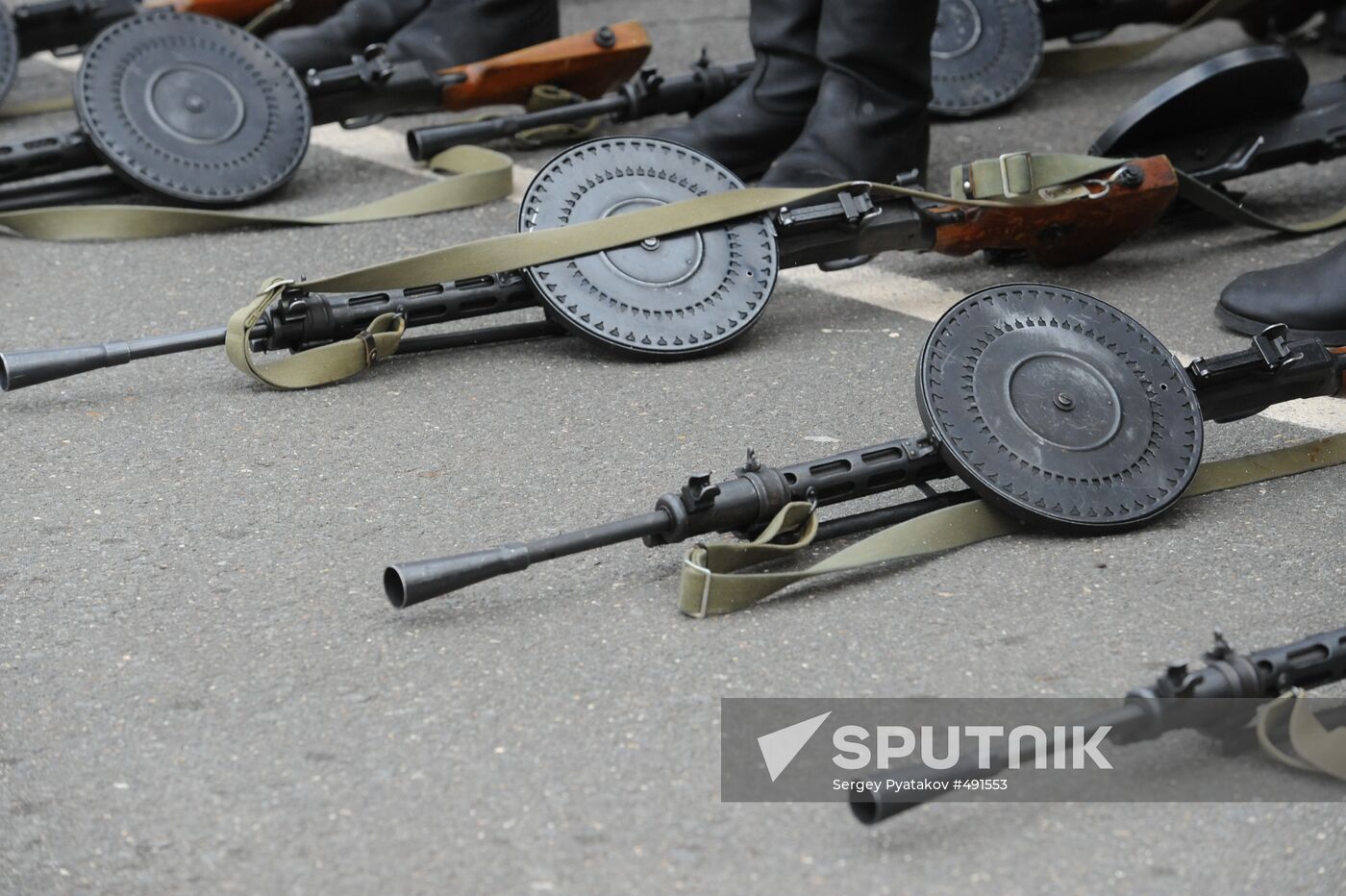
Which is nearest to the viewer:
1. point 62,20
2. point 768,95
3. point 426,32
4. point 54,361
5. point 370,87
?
point 54,361

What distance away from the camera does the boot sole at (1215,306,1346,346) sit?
9.59 ft

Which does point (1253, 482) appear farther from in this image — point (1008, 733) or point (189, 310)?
point (189, 310)

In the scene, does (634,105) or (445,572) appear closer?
(445,572)

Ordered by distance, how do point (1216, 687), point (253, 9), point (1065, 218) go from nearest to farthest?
point (1216, 687), point (1065, 218), point (253, 9)

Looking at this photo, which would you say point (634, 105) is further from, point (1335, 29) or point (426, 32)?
point (1335, 29)

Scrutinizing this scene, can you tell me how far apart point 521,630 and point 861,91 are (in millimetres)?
1908

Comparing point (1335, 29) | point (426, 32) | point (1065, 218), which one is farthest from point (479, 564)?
point (1335, 29)

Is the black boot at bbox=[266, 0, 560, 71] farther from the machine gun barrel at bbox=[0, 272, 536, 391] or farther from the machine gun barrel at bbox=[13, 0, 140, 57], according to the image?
the machine gun barrel at bbox=[0, 272, 536, 391]

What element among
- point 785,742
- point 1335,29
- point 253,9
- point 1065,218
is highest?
point 253,9

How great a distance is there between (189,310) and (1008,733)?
222 centimetres

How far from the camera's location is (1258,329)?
9.87 feet

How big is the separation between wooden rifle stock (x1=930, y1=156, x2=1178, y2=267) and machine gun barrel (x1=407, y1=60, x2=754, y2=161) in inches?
50.2

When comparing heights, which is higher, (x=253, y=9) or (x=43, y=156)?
(x=253, y=9)

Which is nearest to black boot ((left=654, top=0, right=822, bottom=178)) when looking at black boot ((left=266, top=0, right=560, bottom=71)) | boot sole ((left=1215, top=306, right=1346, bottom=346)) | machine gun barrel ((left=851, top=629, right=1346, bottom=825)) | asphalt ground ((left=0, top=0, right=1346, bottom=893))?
asphalt ground ((left=0, top=0, right=1346, bottom=893))
